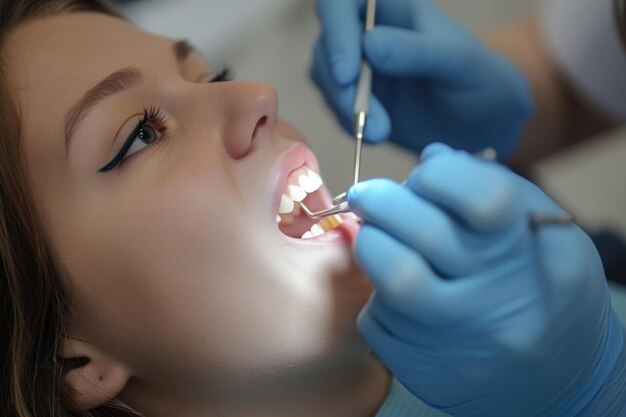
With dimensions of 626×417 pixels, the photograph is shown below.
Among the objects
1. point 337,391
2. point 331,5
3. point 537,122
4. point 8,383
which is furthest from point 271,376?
point 537,122

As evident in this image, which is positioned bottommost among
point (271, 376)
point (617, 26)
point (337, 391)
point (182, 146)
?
point (337, 391)

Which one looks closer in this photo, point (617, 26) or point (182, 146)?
point (182, 146)

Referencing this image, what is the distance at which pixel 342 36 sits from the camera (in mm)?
1255

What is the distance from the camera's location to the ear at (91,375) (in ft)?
3.19

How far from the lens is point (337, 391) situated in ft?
3.37

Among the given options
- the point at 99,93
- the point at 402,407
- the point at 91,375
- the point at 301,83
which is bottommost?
the point at 402,407

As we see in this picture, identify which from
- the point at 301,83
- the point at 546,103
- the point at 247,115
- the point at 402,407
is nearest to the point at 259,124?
the point at 247,115

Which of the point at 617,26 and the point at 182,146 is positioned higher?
the point at 182,146

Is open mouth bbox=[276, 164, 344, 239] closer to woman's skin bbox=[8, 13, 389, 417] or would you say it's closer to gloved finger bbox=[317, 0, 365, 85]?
woman's skin bbox=[8, 13, 389, 417]

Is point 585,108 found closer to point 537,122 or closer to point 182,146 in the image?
point 537,122

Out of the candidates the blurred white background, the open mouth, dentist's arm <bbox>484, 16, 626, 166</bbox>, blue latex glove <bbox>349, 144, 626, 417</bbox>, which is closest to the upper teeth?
the open mouth

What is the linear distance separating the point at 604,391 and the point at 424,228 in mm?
371

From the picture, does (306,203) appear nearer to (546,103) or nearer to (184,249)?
(184,249)

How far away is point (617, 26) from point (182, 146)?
3.28ft
